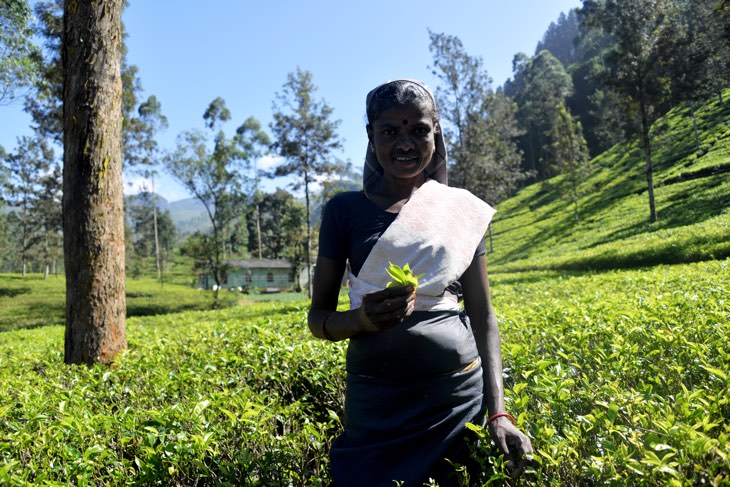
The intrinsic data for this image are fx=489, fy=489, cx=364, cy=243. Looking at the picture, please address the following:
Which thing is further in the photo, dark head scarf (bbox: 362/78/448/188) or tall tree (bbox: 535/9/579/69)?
tall tree (bbox: 535/9/579/69)

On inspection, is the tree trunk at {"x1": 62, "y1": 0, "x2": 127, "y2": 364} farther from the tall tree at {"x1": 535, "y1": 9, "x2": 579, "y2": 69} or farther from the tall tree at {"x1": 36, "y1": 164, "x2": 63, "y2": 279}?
the tall tree at {"x1": 535, "y1": 9, "x2": 579, "y2": 69}

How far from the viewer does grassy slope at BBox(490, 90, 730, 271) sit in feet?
44.5

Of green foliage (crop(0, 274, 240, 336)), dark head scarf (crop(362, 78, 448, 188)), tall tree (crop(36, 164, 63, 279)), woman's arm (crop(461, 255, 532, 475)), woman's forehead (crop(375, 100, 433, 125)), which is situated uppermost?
tall tree (crop(36, 164, 63, 279))

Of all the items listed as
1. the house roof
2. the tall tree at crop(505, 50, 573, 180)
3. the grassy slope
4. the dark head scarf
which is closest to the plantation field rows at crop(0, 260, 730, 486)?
the dark head scarf

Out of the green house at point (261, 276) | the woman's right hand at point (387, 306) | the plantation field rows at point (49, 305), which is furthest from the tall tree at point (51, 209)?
the woman's right hand at point (387, 306)

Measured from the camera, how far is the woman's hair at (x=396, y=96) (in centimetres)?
192

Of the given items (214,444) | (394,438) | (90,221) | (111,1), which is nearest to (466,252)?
(394,438)

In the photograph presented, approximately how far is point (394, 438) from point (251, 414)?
0.86 metres

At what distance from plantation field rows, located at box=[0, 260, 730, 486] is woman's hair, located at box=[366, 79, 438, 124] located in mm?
1261

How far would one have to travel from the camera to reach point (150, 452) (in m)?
2.06

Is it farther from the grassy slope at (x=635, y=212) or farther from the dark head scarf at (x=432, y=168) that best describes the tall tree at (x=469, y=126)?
the dark head scarf at (x=432, y=168)

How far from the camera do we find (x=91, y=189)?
4535 mm

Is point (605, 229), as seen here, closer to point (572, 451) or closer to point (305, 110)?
point (305, 110)

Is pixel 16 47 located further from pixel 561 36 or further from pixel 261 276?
pixel 561 36
